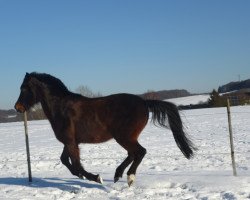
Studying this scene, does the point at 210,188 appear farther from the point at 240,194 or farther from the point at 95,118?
the point at 95,118

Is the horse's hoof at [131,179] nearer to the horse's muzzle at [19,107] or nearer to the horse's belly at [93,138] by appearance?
the horse's belly at [93,138]

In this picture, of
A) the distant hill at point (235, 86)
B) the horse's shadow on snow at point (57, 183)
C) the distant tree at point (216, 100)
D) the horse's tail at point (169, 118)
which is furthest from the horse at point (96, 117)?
the distant hill at point (235, 86)

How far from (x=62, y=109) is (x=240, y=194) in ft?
10.5

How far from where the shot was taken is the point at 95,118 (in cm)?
673

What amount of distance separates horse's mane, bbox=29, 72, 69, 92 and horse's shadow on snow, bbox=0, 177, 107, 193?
1.69 meters

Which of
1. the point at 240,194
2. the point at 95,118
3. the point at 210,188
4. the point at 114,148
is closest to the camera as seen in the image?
the point at 240,194

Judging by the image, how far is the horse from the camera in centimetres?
658

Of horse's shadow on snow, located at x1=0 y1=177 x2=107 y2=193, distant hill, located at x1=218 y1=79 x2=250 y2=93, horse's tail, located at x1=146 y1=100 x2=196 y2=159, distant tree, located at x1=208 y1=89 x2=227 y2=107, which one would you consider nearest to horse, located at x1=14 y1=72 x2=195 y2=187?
horse's tail, located at x1=146 y1=100 x2=196 y2=159

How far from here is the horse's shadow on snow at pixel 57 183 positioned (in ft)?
22.4

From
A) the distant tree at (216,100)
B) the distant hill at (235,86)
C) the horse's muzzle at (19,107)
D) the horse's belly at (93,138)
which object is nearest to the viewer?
the horse's belly at (93,138)

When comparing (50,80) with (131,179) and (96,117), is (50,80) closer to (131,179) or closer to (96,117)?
(96,117)

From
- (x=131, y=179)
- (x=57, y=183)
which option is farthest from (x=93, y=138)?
(x=57, y=183)

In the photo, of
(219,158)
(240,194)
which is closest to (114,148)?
(219,158)

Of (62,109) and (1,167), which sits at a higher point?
(62,109)
